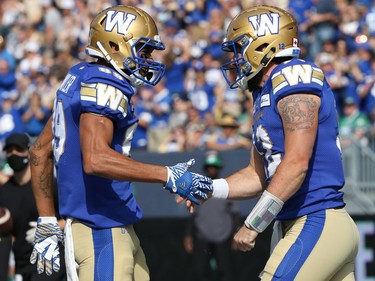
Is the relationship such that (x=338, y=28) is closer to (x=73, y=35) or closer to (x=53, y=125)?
(x=73, y=35)

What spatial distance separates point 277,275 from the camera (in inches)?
179

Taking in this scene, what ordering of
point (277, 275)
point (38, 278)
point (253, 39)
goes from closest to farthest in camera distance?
1. point (277, 275)
2. point (253, 39)
3. point (38, 278)

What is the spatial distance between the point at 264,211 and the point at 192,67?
940 cm

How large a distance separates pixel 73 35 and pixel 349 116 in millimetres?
6296

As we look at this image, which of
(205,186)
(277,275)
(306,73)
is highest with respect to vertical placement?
(306,73)

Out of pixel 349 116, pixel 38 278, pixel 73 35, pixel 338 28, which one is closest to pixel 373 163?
pixel 349 116

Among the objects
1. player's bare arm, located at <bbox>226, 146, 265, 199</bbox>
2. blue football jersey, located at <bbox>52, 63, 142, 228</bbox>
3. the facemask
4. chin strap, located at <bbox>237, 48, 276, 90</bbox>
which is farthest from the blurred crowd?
blue football jersey, located at <bbox>52, 63, 142, 228</bbox>

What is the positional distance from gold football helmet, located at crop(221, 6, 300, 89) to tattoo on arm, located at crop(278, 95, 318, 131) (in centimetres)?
41

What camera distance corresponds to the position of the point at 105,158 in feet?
15.3

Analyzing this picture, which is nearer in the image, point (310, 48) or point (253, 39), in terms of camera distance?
point (253, 39)

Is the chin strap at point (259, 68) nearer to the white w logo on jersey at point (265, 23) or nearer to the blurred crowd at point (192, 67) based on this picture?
the white w logo on jersey at point (265, 23)

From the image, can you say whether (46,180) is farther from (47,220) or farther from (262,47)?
(262,47)

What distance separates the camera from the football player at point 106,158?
471 centimetres

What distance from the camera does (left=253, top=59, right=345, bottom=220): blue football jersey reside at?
4680 mm
